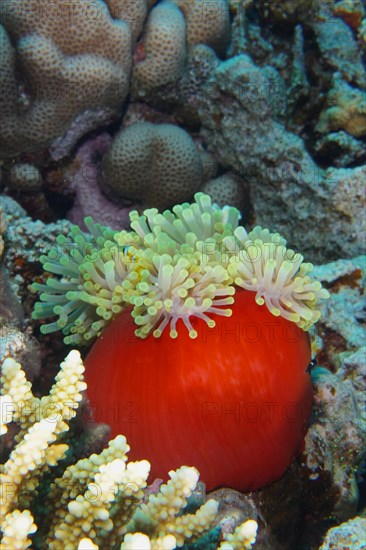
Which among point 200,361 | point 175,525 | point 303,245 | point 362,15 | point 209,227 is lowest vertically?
point 303,245

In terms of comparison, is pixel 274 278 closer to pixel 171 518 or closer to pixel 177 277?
pixel 177 277

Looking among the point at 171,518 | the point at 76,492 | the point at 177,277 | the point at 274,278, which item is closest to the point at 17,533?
the point at 76,492

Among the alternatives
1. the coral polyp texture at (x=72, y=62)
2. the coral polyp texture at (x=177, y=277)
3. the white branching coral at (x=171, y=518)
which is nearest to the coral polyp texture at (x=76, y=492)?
the white branching coral at (x=171, y=518)

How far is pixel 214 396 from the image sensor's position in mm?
1983

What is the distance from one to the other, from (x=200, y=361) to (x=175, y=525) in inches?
24.5

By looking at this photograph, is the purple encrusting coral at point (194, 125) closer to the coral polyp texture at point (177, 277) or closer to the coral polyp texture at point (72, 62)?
the coral polyp texture at point (72, 62)

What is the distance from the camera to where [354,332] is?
3.03 meters

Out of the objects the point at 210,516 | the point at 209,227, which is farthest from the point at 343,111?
the point at 210,516

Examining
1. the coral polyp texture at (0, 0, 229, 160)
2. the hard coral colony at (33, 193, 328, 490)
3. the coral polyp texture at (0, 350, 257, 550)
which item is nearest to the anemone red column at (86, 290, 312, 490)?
the hard coral colony at (33, 193, 328, 490)

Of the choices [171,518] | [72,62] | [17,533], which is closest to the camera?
[17,533]

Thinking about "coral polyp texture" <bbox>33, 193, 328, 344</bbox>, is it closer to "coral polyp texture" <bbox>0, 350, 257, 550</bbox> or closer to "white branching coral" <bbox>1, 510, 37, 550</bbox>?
"coral polyp texture" <bbox>0, 350, 257, 550</bbox>

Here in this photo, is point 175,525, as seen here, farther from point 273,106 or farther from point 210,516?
point 273,106

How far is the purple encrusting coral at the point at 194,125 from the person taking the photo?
10.7 feet

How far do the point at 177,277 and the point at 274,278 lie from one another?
1.50 feet
